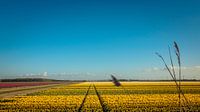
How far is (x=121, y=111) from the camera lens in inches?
797

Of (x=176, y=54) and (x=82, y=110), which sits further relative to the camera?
(x=82, y=110)

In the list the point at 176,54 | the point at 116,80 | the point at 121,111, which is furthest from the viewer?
the point at 121,111

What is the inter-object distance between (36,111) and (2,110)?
255 cm

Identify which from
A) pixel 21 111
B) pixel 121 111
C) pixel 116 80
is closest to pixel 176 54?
pixel 116 80

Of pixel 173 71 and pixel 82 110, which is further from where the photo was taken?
pixel 82 110

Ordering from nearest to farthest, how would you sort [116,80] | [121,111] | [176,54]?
1. [176,54]
2. [116,80]
3. [121,111]

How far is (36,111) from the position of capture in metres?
20.5

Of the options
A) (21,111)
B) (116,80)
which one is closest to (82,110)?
(21,111)

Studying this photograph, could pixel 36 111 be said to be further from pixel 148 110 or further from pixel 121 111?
pixel 148 110

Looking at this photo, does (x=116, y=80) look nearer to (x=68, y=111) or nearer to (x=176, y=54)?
(x=176, y=54)

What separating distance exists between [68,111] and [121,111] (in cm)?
353

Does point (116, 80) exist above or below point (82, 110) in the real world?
above

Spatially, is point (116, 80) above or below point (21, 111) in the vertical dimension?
above

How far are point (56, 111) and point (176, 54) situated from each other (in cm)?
1750
